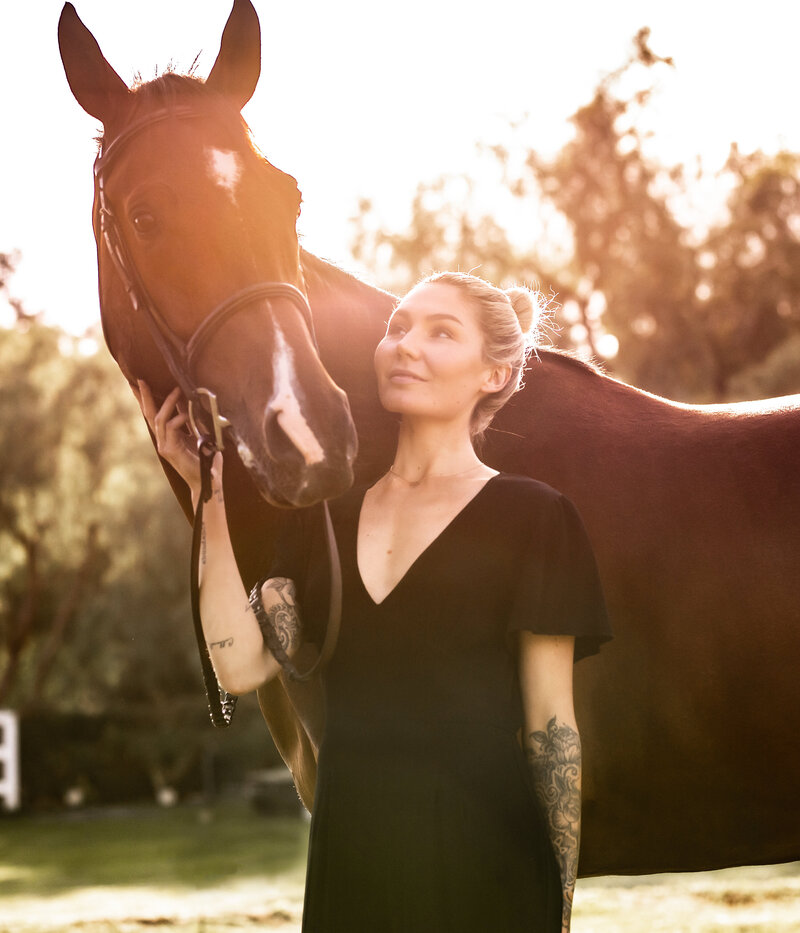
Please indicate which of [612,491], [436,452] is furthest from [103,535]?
[436,452]

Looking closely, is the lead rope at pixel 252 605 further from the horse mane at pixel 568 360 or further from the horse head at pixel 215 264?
the horse mane at pixel 568 360

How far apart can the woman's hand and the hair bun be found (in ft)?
2.64

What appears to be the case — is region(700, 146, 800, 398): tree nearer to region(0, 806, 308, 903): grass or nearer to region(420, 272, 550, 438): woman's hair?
region(0, 806, 308, 903): grass

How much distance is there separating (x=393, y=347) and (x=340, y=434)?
26cm

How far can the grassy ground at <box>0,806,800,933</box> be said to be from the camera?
7.89 meters

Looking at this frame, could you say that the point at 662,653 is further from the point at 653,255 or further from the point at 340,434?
the point at 653,255

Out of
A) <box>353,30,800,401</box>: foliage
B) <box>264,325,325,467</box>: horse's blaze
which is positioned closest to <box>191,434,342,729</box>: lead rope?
<box>264,325,325,467</box>: horse's blaze

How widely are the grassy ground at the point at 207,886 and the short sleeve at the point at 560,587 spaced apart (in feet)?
18.5

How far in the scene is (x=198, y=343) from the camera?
8.43 feet

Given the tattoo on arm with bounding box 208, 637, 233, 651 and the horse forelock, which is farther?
the horse forelock

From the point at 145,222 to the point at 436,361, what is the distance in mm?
861

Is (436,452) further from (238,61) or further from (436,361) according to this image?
(238,61)

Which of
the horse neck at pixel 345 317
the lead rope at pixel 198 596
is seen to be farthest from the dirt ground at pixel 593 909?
the lead rope at pixel 198 596

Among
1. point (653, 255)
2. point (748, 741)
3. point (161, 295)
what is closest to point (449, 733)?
point (748, 741)
